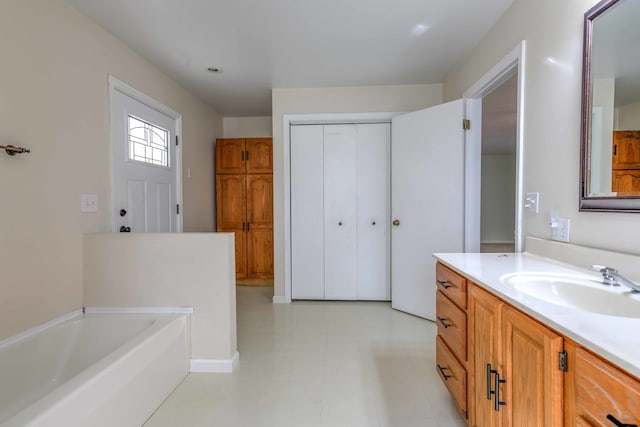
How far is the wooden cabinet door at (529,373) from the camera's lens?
0.82m

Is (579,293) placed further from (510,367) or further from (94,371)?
(94,371)

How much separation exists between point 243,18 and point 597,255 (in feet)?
7.90

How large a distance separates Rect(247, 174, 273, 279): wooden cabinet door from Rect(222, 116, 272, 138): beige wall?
0.83m

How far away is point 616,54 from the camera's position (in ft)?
4.01

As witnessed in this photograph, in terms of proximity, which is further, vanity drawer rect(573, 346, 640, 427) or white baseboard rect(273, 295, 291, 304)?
white baseboard rect(273, 295, 291, 304)

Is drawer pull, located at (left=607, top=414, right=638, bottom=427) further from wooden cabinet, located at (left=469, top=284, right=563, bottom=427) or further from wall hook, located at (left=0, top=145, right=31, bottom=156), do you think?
wall hook, located at (left=0, top=145, right=31, bottom=156)

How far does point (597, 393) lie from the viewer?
69cm

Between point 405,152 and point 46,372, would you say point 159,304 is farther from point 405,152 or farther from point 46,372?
point 405,152

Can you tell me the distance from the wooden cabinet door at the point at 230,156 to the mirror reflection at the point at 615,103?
11.9 ft

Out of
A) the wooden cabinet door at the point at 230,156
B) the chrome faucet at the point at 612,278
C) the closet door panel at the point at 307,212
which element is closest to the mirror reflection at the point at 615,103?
the chrome faucet at the point at 612,278

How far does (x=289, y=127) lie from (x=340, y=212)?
1128 millimetres

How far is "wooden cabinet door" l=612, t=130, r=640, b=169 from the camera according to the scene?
1175mm

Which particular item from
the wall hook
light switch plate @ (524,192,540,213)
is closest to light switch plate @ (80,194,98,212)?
the wall hook

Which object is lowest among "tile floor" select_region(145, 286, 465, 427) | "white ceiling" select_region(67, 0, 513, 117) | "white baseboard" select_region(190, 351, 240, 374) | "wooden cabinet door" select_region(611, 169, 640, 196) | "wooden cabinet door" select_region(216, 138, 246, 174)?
"tile floor" select_region(145, 286, 465, 427)
